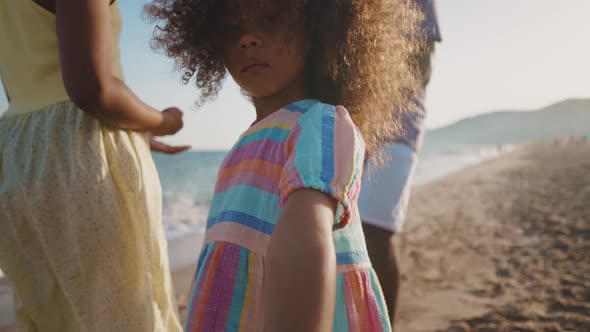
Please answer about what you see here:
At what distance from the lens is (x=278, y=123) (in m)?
1.04

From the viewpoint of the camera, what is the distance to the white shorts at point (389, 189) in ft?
6.38

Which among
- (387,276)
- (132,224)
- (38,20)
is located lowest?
(387,276)

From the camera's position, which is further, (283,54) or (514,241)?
(514,241)

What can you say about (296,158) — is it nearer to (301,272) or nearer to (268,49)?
(301,272)

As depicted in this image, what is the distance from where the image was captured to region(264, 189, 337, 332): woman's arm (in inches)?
→ 25.0

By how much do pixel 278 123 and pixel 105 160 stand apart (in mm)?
584

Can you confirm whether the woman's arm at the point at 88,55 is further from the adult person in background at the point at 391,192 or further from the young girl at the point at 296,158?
the adult person in background at the point at 391,192

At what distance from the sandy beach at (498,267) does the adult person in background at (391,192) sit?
105cm

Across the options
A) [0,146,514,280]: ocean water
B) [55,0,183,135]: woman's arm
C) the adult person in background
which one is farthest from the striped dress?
[0,146,514,280]: ocean water

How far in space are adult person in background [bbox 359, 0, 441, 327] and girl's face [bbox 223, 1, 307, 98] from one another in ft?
2.69

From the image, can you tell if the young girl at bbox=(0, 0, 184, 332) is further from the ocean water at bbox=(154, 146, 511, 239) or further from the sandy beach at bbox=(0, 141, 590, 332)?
the ocean water at bbox=(154, 146, 511, 239)

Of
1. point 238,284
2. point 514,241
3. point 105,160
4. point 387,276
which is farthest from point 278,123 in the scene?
point 514,241

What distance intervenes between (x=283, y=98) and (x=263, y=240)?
409mm

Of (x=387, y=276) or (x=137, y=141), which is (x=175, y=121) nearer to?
(x=137, y=141)
